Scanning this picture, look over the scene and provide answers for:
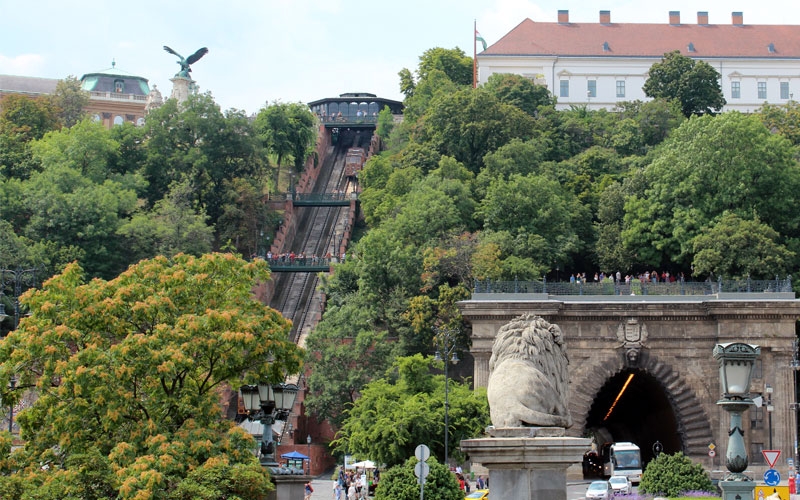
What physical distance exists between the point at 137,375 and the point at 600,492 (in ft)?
63.1

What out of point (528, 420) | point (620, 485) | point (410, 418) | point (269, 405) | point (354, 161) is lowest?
point (620, 485)

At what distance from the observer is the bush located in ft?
150

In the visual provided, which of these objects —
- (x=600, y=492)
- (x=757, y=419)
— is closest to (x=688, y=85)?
(x=757, y=419)

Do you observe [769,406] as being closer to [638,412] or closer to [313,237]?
[638,412]

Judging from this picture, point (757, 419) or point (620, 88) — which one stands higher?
point (620, 88)

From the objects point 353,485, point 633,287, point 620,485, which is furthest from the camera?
point 633,287

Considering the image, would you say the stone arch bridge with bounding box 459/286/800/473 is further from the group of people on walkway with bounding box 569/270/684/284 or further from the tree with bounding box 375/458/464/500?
the tree with bounding box 375/458/464/500

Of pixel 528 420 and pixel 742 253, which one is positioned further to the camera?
pixel 742 253

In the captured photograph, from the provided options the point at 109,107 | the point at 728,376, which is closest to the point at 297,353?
the point at 728,376

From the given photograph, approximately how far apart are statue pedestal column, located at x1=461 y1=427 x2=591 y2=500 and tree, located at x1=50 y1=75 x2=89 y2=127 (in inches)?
3853

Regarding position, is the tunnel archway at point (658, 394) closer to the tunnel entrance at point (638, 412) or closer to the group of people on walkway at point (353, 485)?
the tunnel entrance at point (638, 412)

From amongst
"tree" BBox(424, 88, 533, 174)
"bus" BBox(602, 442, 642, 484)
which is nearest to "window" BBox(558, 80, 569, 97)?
"tree" BBox(424, 88, 533, 174)

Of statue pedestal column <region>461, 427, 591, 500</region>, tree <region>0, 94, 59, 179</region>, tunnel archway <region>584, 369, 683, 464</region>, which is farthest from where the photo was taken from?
tree <region>0, 94, 59, 179</region>

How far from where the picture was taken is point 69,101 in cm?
11706
